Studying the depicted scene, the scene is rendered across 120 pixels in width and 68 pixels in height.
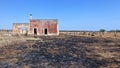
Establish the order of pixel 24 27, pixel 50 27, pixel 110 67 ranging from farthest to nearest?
1. pixel 24 27
2. pixel 50 27
3. pixel 110 67

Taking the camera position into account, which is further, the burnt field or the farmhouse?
the farmhouse

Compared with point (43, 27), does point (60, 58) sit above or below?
below

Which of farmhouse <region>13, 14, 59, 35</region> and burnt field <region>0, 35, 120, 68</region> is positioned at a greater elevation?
farmhouse <region>13, 14, 59, 35</region>

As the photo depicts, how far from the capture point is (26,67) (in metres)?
10.6

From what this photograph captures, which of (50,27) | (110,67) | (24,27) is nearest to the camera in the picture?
(110,67)

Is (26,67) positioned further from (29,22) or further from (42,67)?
(29,22)

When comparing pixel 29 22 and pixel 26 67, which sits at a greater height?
pixel 29 22

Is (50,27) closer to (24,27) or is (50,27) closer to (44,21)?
(44,21)

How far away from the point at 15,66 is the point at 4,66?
587mm

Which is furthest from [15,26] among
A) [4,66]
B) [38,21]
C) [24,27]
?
[4,66]

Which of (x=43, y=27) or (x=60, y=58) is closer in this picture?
(x=60, y=58)

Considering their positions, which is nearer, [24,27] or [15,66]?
[15,66]

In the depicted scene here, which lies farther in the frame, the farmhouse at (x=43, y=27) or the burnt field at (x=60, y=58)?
the farmhouse at (x=43, y=27)

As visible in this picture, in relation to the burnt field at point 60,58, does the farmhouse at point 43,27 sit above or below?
above
